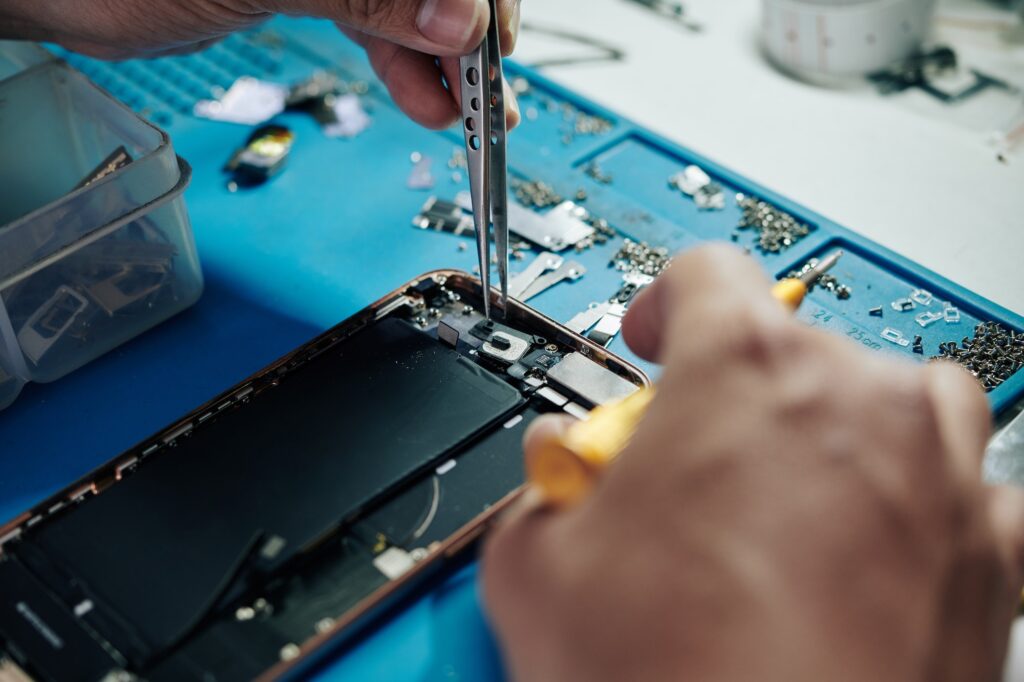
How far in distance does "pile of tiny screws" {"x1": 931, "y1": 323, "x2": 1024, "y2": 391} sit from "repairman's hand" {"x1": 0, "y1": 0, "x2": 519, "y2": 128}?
699 mm

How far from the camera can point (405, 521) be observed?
1.08 m

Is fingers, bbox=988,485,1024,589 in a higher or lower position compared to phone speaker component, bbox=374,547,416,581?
higher

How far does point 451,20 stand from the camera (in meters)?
1.22

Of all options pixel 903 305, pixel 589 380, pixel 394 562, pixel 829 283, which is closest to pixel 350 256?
pixel 589 380

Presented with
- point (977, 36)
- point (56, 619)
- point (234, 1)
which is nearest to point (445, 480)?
point (56, 619)

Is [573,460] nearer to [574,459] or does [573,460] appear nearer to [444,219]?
[574,459]

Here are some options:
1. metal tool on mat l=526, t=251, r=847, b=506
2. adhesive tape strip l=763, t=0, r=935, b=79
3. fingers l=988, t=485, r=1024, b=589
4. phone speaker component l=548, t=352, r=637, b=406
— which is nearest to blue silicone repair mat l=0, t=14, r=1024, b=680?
phone speaker component l=548, t=352, r=637, b=406

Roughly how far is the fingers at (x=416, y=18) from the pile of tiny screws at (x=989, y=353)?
76cm

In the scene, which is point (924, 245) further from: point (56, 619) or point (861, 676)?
point (56, 619)

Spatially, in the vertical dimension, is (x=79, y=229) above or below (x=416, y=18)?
below

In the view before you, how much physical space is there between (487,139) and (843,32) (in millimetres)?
908

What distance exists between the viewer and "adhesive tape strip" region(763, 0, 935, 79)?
1.81 meters

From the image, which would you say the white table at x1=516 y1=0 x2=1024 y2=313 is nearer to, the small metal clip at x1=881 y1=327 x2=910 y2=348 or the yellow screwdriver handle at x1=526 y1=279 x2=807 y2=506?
the small metal clip at x1=881 y1=327 x2=910 y2=348

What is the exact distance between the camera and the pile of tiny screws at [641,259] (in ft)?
4.91
